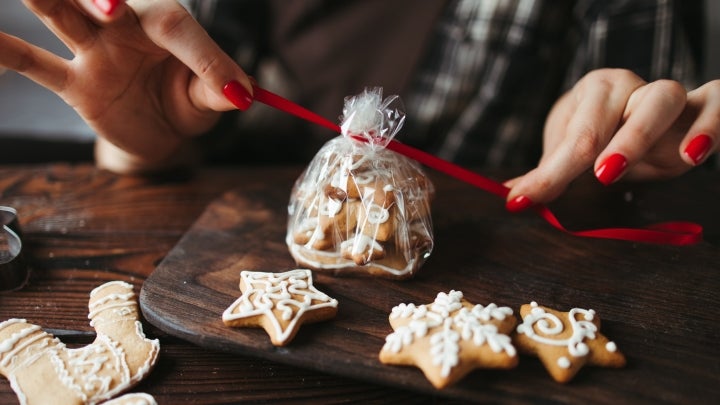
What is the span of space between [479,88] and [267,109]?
55cm

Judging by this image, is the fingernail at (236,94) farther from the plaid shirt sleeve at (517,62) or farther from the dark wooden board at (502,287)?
the plaid shirt sleeve at (517,62)

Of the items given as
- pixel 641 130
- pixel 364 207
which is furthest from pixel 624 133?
pixel 364 207

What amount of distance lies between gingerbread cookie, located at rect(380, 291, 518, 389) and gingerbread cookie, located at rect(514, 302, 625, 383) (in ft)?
0.09

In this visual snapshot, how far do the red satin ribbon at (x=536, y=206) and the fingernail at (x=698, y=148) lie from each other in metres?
0.13

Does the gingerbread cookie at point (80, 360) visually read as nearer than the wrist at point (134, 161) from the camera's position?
Yes

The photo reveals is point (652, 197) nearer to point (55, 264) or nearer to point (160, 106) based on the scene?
point (160, 106)

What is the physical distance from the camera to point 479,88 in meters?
1.29

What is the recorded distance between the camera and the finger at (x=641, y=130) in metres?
0.76

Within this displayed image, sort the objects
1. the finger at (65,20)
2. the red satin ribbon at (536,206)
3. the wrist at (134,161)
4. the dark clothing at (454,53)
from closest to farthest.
A: the finger at (65,20)
the red satin ribbon at (536,206)
the wrist at (134,161)
the dark clothing at (454,53)

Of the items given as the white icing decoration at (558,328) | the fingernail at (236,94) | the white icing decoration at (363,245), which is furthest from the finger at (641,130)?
the fingernail at (236,94)

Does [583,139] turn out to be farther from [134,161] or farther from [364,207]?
[134,161]

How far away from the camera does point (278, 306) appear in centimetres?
66

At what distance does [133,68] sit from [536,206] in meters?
0.67

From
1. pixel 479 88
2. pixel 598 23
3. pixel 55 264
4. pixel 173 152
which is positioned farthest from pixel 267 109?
pixel 598 23
